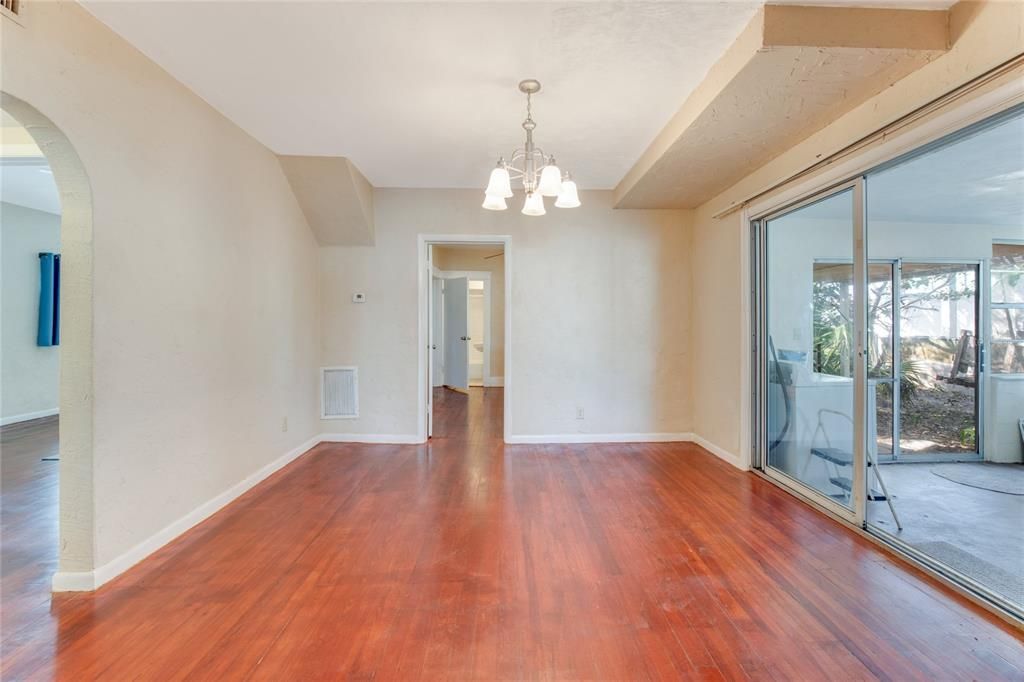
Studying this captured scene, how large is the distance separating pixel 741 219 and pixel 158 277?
4.08 m

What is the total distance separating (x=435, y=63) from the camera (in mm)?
2135

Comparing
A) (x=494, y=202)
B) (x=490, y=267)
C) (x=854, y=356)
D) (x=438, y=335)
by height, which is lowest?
(x=854, y=356)

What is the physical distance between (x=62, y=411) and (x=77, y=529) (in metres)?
0.53

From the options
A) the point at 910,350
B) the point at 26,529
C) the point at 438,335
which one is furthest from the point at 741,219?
the point at 438,335

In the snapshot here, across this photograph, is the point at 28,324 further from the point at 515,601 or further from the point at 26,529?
the point at 515,601

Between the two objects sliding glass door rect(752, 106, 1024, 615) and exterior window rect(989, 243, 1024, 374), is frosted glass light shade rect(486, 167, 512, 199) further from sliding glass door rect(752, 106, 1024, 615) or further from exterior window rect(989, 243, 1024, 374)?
exterior window rect(989, 243, 1024, 374)

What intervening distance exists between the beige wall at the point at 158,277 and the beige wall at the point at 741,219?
12.3 feet

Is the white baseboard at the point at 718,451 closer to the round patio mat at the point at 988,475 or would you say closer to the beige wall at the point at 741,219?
the beige wall at the point at 741,219

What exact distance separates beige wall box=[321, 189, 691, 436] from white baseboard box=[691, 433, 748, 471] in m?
0.20

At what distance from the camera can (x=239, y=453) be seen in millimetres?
2893

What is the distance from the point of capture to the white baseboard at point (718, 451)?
350cm

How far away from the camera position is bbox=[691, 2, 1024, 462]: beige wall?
5.41 feet

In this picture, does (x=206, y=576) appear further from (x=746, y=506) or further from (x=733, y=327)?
(x=733, y=327)

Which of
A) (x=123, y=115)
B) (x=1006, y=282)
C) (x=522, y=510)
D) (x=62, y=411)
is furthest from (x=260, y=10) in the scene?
(x=1006, y=282)
